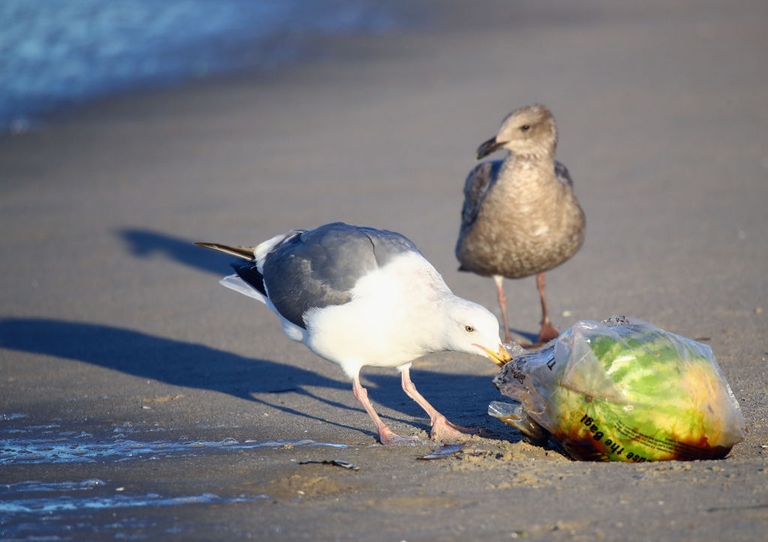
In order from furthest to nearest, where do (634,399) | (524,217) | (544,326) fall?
(524,217)
(544,326)
(634,399)

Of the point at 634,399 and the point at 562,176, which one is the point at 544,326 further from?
the point at 634,399

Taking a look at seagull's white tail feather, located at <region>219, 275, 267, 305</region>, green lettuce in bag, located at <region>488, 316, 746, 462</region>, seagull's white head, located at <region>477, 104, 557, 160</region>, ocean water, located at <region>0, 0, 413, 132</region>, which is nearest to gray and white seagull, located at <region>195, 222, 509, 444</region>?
seagull's white tail feather, located at <region>219, 275, 267, 305</region>

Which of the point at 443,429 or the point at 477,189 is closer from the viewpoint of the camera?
the point at 443,429

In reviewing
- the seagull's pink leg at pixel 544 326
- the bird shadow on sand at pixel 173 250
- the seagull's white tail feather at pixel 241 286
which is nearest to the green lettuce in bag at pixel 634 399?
the seagull's white tail feather at pixel 241 286

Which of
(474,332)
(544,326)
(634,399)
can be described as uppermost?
(474,332)

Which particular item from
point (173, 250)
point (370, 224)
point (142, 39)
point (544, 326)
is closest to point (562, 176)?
point (544, 326)

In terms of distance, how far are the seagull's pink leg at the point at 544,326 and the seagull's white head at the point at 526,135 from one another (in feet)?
2.90

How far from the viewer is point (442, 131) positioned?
39.1 ft

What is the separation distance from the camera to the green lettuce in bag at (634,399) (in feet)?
13.5

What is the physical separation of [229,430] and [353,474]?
3.68ft

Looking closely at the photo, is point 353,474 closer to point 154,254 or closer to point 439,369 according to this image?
point 439,369

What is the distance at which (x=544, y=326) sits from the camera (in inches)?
268

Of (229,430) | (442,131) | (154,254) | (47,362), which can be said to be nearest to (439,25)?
(442,131)

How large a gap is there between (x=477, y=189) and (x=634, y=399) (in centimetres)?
346
